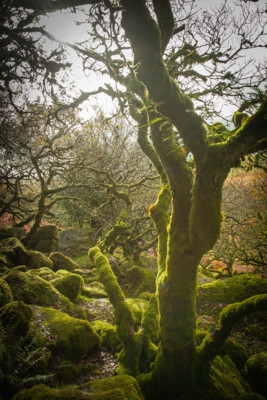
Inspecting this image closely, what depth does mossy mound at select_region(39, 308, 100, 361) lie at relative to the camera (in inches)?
169

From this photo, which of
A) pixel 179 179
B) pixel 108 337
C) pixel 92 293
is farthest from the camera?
pixel 92 293

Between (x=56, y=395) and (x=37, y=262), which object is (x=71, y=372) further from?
(x=37, y=262)

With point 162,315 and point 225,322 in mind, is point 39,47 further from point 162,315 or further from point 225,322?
point 225,322

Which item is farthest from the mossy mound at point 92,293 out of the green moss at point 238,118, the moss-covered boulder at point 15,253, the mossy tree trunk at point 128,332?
the green moss at point 238,118

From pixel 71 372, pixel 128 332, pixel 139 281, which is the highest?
pixel 139 281

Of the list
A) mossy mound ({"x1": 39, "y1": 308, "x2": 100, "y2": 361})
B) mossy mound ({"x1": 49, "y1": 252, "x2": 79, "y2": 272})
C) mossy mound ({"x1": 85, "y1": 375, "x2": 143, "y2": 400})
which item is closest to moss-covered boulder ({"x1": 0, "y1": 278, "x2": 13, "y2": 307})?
mossy mound ({"x1": 39, "y1": 308, "x2": 100, "y2": 361})

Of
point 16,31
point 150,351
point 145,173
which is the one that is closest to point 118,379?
point 150,351

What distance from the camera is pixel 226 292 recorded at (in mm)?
7332

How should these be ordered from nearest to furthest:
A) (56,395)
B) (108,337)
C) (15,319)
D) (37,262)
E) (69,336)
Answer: (56,395)
(15,319)
(69,336)
(108,337)
(37,262)

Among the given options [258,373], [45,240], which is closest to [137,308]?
[258,373]

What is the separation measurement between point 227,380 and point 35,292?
5431mm

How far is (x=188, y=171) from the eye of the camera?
2793 mm

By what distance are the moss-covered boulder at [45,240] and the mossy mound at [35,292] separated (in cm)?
634

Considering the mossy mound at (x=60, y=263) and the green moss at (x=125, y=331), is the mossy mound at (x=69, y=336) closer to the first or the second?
the green moss at (x=125, y=331)
